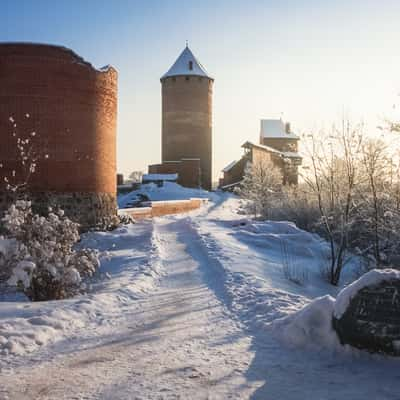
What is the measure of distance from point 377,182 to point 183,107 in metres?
34.0

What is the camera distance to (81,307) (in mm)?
5160

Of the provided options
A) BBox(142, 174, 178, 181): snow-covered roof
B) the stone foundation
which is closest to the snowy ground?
the stone foundation

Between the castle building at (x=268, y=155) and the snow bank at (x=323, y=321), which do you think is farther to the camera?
the castle building at (x=268, y=155)

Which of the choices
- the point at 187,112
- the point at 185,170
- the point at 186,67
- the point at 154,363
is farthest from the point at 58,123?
the point at 186,67

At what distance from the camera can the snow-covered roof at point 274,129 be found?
59.1m

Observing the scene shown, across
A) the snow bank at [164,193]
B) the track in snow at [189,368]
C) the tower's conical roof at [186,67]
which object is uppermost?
the tower's conical roof at [186,67]

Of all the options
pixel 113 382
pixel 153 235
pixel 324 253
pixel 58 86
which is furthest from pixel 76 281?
pixel 58 86

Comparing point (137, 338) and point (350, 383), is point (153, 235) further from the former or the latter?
point (350, 383)

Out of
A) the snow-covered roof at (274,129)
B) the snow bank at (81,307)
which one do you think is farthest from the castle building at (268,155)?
the snow bank at (81,307)

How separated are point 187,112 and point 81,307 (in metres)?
38.6

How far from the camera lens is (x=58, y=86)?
11922 mm

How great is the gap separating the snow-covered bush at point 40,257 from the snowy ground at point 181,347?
540 millimetres

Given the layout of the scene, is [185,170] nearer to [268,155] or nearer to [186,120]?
[186,120]

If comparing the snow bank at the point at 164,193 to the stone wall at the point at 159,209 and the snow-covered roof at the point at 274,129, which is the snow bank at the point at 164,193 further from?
the snow-covered roof at the point at 274,129
